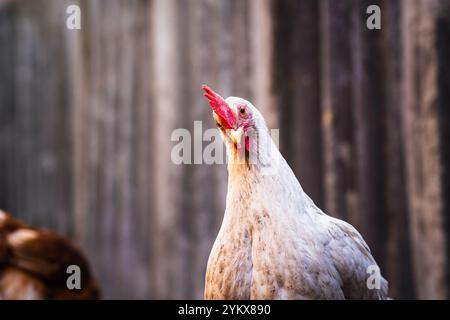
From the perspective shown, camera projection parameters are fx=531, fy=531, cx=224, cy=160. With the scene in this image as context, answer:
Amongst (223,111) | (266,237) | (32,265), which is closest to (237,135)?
(223,111)

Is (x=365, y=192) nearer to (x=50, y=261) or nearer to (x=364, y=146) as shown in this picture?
(x=364, y=146)

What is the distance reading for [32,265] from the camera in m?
1.96

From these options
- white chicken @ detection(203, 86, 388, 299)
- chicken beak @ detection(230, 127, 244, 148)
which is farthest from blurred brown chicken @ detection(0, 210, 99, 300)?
chicken beak @ detection(230, 127, 244, 148)

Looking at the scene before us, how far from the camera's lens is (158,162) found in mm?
3316

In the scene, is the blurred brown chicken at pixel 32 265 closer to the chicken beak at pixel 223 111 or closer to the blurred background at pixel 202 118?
the blurred background at pixel 202 118

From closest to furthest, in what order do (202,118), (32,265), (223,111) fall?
(223,111) < (32,265) < (202,118)

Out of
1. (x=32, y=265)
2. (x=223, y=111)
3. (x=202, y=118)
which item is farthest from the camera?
(x=202, y=118)

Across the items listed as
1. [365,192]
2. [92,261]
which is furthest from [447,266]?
[92,261]

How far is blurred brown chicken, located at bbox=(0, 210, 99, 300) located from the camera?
1927mm

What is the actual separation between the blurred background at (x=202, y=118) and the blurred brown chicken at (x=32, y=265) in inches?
38.7

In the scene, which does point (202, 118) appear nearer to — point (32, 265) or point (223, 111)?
point (32, 265)

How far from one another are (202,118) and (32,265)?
1.33 metres

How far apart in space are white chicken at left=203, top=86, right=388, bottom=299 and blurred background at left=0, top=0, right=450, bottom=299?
2.52 feet
